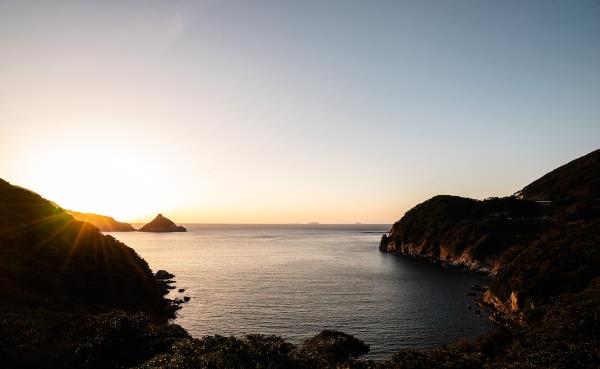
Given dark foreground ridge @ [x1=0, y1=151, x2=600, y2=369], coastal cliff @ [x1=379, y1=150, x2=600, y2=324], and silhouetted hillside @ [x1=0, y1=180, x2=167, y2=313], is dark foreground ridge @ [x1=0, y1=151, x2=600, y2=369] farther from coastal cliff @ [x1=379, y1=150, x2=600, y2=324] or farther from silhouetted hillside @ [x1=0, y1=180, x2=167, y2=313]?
coastal cliff @ [x1=379, y1=150, x2=600, y2=324]

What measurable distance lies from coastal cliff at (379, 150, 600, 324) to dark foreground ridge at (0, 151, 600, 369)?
389mm

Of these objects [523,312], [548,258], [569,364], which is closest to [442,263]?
[548,258]

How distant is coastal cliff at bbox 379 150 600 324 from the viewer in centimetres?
6075

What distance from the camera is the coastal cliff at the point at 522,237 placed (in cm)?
6075

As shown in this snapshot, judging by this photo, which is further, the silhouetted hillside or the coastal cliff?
the coastal cliff

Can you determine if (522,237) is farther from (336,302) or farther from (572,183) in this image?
(336,302)

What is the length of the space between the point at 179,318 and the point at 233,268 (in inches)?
2277

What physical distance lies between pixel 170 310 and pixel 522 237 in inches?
3976

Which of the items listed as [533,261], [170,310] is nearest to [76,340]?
[170,310]

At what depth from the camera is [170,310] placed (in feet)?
232

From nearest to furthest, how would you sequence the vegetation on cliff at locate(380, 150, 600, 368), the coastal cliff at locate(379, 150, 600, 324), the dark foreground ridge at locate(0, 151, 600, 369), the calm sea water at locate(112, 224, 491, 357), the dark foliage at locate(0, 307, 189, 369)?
the dark foreground ridge at locate(0, 151, 600, 369)
the vegetation on cliff at locate(380, 150, 600, 368)
the dark foliage at locate(0, 307, 189, 369)
the calm sea water at locate(112, 224, 491, 357)
the coastal cliff at locate(379, 150, 600, 324)

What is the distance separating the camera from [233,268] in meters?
125

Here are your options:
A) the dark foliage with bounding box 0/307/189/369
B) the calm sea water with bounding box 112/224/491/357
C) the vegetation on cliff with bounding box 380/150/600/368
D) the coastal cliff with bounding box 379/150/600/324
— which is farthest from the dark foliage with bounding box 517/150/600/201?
the dark foliage with bounding box 0/307/189/369

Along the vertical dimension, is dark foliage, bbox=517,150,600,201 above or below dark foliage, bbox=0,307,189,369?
above
